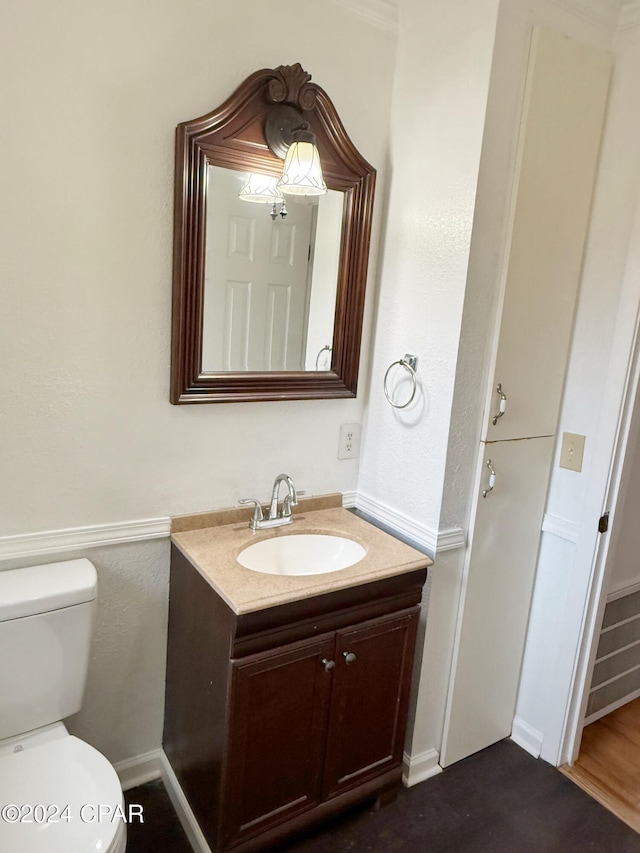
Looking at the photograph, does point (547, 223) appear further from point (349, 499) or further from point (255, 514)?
point (255, 514)

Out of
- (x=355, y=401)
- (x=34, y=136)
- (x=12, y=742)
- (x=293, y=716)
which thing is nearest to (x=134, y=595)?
(x=12, y=742)

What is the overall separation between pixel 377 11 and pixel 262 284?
90 centimetres

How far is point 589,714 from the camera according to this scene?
230 cm

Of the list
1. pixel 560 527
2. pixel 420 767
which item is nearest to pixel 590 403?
pixel 560 527

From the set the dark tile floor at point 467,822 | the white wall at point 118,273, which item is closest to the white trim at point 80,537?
the white wall at point 118,273

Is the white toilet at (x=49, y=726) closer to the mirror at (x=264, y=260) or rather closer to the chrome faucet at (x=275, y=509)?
the chrome faucet at (x=275, y=509)

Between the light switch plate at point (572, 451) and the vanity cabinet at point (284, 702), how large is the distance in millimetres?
660

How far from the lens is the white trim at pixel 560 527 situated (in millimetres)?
1999

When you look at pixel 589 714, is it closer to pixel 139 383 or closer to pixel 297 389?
pixel 297 389

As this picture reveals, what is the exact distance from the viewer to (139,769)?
6.20 ft

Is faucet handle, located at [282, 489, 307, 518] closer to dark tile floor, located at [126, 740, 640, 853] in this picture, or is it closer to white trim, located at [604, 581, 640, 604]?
dark tile floor, located at [126, 740, 640, 853]

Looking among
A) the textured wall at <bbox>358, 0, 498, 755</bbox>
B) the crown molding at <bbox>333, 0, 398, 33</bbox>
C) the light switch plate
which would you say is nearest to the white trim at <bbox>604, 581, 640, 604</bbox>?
the light switch plate

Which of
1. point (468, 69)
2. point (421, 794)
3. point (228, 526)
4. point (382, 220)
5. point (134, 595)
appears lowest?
point (421, 794)

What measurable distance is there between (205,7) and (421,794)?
7.89ft
